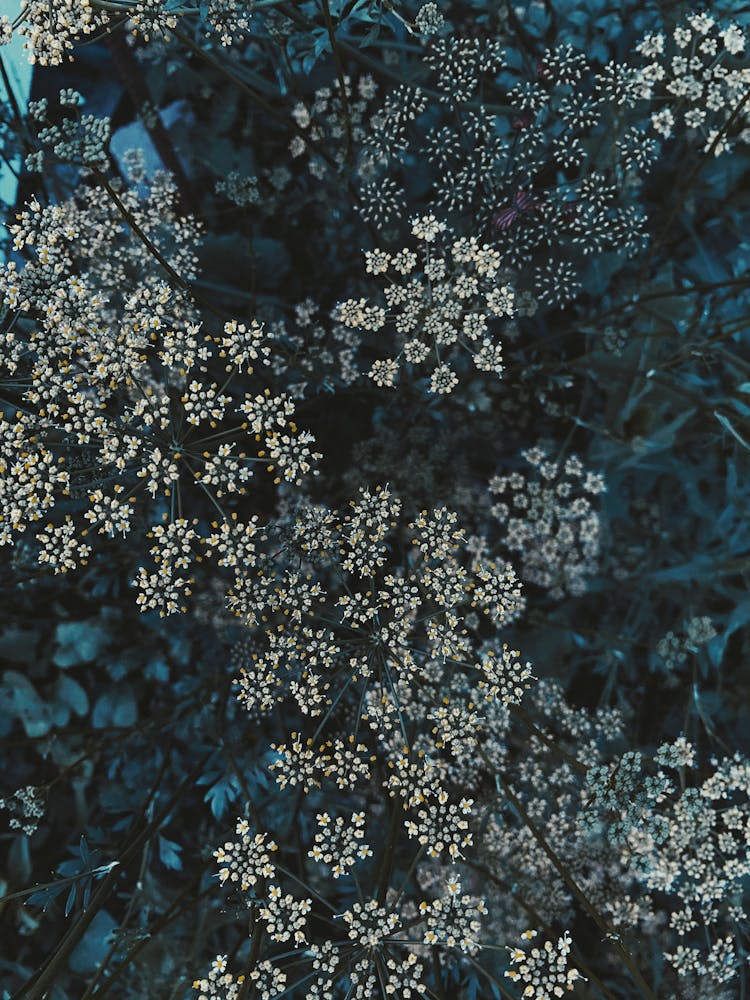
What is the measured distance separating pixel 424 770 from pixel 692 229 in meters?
4.15

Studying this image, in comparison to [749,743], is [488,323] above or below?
above

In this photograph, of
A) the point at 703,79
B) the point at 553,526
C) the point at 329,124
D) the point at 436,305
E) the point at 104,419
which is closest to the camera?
the point at 104,419

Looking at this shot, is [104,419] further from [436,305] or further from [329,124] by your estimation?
[329,124]

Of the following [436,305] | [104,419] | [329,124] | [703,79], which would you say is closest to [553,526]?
[436,305]

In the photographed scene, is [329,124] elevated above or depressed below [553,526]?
above

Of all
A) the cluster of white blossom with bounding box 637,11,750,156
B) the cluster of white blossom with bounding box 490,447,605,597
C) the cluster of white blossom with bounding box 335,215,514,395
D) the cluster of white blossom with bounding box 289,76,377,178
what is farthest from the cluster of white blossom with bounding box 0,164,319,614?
the cluster of white blossom with bounding box 637,11,750,156

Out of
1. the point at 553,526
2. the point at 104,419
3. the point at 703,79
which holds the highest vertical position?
the point at 703,79

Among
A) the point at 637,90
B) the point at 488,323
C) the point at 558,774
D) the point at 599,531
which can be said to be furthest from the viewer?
the point at 488,323

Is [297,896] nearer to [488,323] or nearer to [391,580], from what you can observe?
[391,580]

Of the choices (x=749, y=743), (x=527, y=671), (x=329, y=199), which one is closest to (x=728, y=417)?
(x=527, y=671)

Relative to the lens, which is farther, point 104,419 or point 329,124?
point 329,124

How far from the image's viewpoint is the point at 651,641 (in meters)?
4.96

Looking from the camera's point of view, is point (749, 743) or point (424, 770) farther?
point (749, 743)

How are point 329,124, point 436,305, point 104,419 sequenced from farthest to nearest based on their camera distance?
1. point 329,124
2. point 436,305
3. point 104,419
